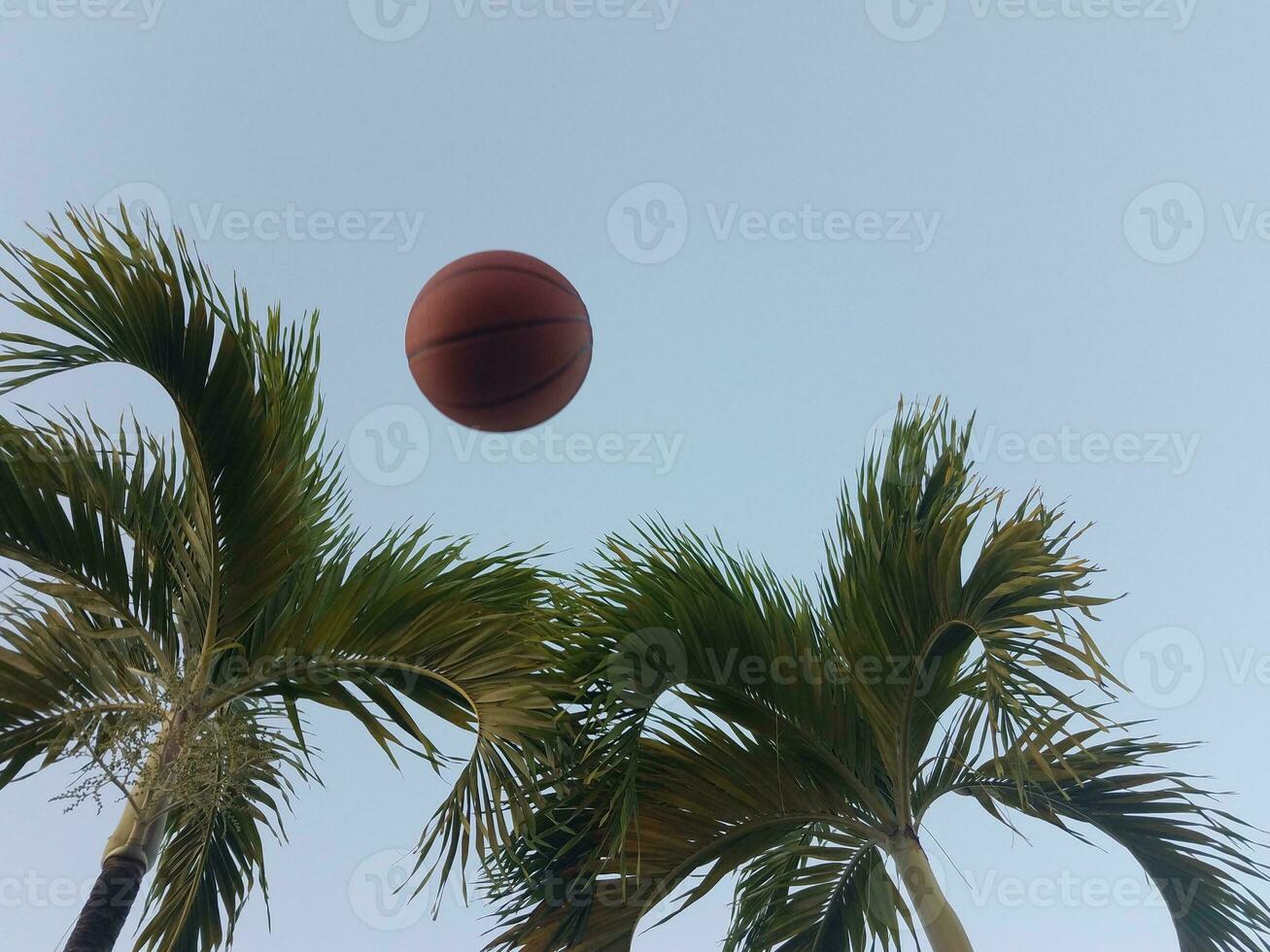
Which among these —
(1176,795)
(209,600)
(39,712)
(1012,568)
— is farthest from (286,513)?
(1176,795)

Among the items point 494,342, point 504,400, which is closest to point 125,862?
point 504,400

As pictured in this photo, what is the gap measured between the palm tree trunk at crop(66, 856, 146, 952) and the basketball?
2591 millimetres

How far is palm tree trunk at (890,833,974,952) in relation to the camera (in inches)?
194

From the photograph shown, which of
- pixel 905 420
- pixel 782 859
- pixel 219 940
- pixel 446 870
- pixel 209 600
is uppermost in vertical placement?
pixel 905 420

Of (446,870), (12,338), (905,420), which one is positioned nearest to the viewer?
(446,870)

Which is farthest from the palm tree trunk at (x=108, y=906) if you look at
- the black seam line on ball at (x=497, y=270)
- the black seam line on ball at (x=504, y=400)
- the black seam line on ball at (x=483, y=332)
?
the black seam line on ball at (x=497, y=270)

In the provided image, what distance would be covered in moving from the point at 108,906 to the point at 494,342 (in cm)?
310

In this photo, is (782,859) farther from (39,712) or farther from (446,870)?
(39,712)

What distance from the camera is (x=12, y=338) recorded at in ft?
16.1

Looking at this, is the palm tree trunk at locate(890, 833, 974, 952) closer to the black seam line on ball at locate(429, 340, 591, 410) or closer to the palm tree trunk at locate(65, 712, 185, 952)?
the black seam line on ball at locate(429, 340, 591, 410)

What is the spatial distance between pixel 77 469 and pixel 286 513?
0.96 meters

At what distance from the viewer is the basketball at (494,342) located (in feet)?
17.6

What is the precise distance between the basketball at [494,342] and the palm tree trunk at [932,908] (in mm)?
2949

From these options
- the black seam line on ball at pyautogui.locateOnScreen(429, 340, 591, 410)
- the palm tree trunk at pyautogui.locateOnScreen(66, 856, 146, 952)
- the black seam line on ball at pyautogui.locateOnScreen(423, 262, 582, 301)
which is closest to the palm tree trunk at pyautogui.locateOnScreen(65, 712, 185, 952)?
the palm tree trunk at pyautogui.locateOnScreen(66, 856, 146, 952)
